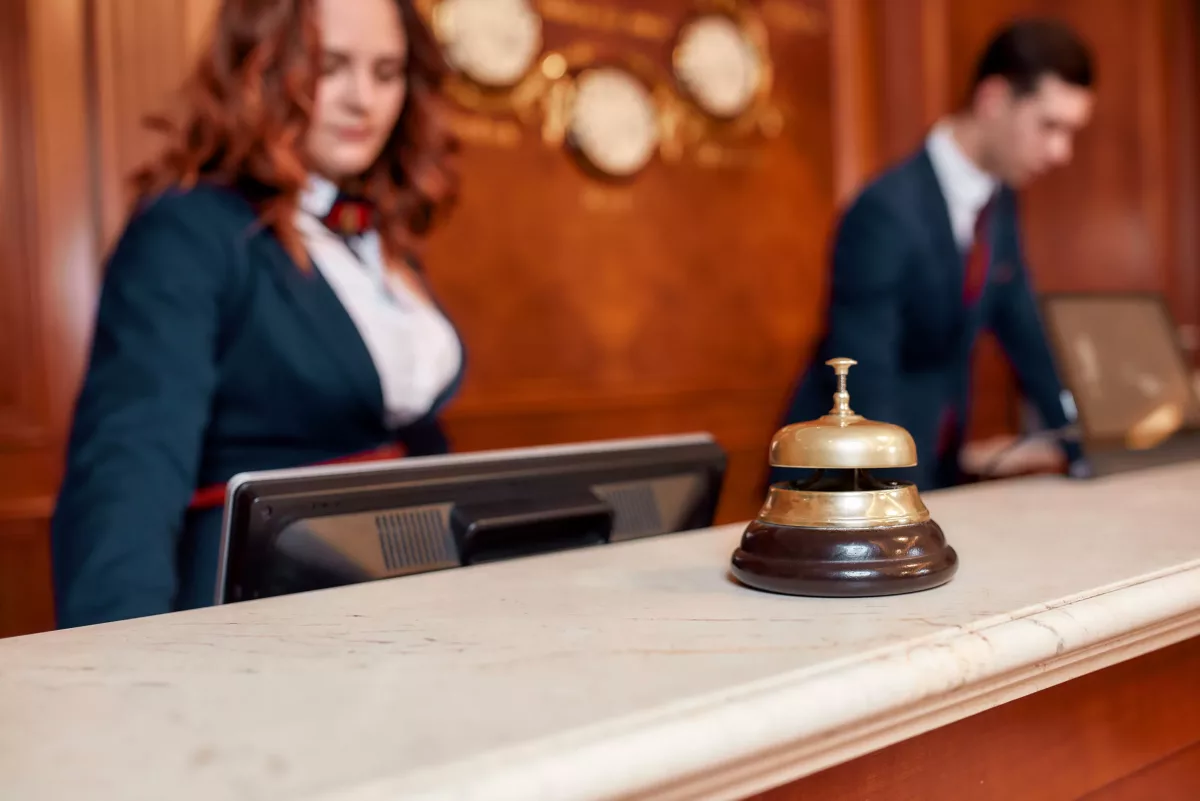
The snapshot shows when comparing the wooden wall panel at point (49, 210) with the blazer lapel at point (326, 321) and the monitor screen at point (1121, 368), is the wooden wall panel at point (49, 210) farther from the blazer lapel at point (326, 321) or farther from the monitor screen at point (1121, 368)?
the monitor screen at point (1121, 368)

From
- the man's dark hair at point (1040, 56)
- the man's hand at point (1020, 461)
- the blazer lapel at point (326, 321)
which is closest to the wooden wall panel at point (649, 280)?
the man's hand at point (1020, 461)

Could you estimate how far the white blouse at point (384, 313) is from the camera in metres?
2.03

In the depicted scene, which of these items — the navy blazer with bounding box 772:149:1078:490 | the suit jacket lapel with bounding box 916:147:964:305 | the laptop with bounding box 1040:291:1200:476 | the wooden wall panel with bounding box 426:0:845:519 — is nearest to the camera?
the laptop with bounding box 1040:291:1200:476

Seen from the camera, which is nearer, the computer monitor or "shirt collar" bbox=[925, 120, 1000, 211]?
the computer monitor

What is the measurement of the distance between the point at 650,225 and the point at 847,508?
131 inches

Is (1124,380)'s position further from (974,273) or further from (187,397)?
(187,397)

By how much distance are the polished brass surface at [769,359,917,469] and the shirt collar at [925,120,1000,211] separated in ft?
6.76

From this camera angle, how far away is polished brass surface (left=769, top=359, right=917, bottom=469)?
0.97m

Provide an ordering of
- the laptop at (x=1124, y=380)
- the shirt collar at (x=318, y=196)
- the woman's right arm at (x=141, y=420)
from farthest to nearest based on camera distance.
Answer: the shirt collar at (x=318, y=196) → the laptop at (x=1124, y=380) → the woman's right arm at (x=141, y=420)

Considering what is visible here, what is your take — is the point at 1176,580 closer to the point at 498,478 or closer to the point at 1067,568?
the point at 1067,568

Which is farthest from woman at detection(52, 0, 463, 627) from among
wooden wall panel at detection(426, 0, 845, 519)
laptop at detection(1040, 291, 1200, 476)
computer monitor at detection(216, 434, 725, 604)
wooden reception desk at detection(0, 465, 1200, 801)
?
wooden wall panel at detection(426, 0, 845, 519)

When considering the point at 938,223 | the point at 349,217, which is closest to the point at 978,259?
the point at 938,223

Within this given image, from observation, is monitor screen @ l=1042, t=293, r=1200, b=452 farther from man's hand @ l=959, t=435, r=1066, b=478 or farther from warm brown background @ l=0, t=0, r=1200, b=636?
warm brown background @ l=0, t=0, r=1200, b=636

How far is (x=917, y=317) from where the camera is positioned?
111 inches
